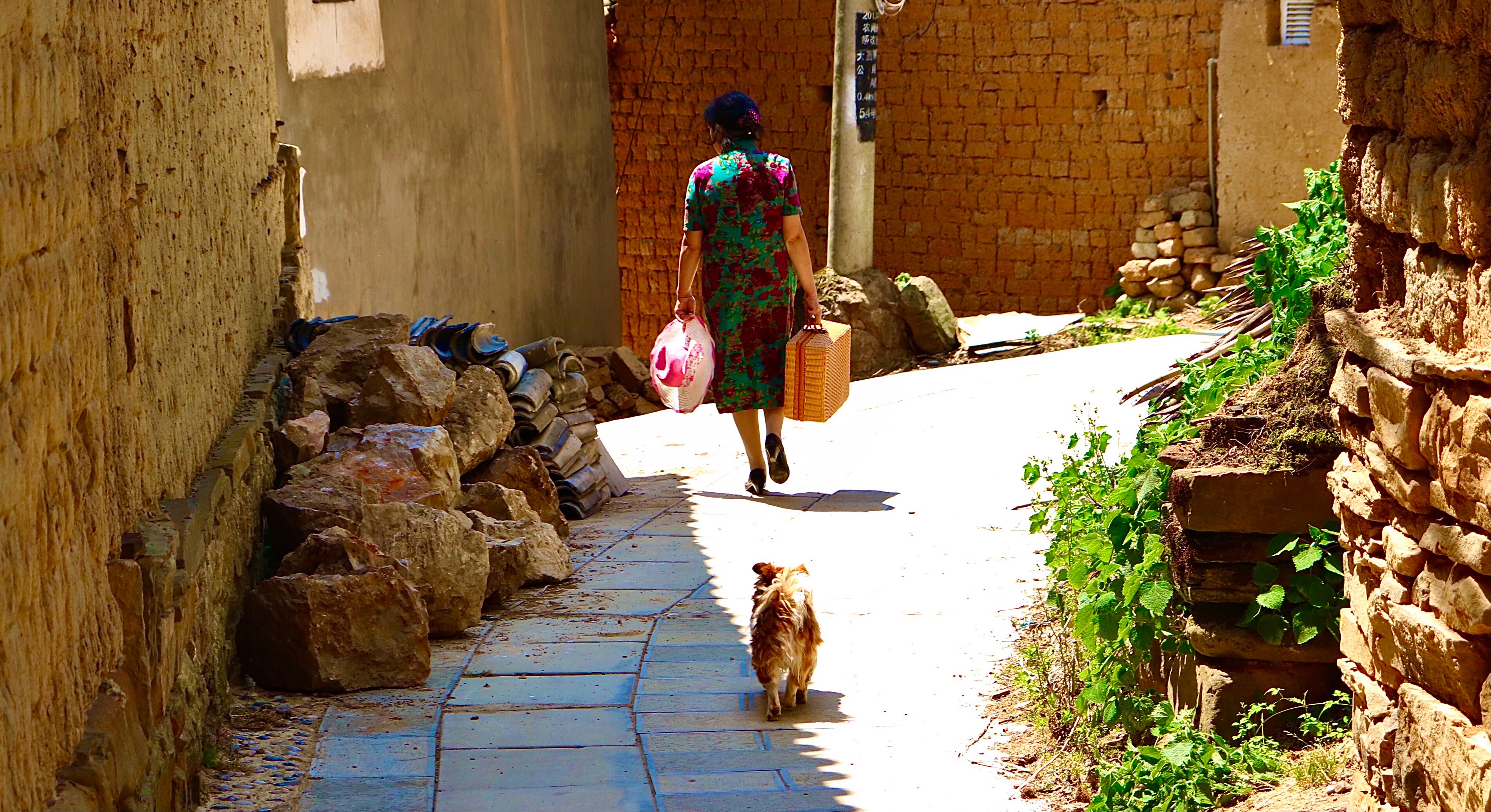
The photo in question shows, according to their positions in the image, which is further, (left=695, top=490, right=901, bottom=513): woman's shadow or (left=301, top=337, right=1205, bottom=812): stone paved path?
(left=695, top=490, right=901, bottom=513): woman's shadow

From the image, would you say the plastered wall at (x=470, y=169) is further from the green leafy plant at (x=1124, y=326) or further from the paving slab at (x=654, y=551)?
the green leafy plant at (x=1124, y=326)

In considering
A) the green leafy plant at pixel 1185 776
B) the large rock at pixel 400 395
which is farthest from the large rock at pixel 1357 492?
A: the large rock at pixel 400 395

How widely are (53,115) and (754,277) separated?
474 cm

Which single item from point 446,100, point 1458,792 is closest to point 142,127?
point 1458,792

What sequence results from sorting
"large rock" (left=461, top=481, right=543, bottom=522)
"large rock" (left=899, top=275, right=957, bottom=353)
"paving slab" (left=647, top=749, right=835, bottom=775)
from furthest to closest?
"large rock" (left=899, top=275, right=957, bottom=353) < "large rock" (left=461, top=481, right=543, bottom=522) < "paving slab" (left=647, top=749, right=835, bottom=775)

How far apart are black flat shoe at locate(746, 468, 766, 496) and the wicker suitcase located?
1.18 feet

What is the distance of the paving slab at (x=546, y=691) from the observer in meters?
4.67

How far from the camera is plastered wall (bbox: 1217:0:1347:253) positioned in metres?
12.4

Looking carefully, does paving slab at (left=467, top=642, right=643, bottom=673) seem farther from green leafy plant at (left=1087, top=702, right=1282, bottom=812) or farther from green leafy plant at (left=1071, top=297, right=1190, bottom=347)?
green leafy plant at (left=1071, top=297, right=1190, bottom=347)

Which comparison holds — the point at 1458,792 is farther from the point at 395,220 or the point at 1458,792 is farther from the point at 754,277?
the point at 395,220

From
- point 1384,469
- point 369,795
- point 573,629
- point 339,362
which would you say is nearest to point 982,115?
point 339,362

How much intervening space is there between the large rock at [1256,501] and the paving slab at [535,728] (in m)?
1.71

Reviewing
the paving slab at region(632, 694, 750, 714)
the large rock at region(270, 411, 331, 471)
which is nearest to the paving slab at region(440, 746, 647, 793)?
the paving slab at region(632, 694, 750, 714)

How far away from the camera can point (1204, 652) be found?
13.2ft
